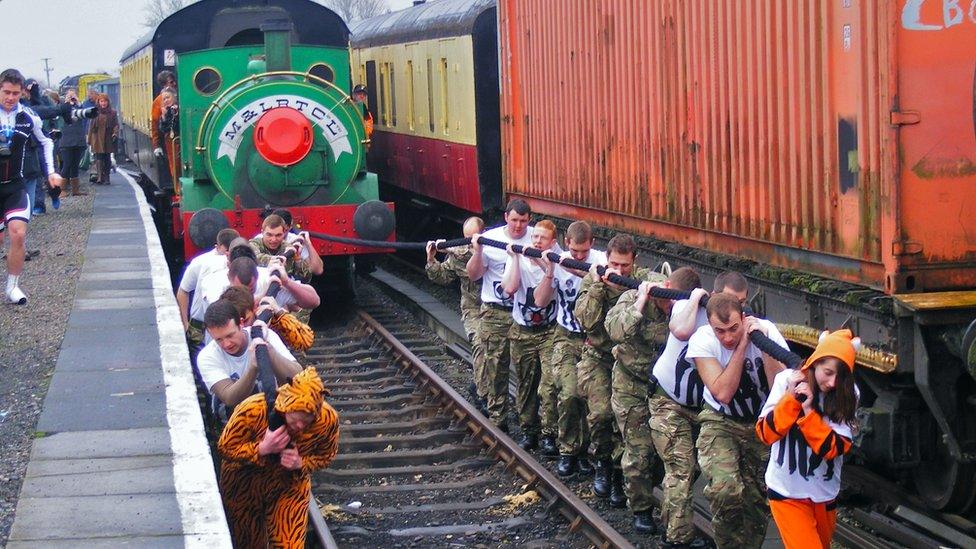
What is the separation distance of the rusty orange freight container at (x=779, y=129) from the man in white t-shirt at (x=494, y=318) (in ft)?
4.38

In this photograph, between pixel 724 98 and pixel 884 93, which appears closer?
pixel 884 93

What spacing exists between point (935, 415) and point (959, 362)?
307 mm

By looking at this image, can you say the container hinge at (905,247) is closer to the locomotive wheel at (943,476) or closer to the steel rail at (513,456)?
the locomotive wheel at (943,476)

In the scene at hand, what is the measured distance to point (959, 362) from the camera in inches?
281

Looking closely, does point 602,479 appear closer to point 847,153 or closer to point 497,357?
point 497,357

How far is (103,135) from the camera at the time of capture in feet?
87.2

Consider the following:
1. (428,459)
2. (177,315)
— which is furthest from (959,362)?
(177,315)

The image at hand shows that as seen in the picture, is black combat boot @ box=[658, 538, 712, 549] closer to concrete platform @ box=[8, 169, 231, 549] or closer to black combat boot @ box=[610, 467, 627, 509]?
black combat boot @ box=[610, 467, 627, 509]

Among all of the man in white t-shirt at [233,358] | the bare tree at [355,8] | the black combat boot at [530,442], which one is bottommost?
the black combat boot at [530,442]

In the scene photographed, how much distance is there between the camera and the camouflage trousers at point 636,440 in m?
7.92

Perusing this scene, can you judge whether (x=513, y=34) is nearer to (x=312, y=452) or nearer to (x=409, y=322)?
(x=409, y=322)

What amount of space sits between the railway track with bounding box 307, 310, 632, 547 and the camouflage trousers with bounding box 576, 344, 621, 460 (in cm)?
40

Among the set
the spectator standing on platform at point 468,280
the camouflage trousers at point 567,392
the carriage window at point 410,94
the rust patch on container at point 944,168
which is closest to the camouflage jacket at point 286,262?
the spectator standing on platform at point 468,280

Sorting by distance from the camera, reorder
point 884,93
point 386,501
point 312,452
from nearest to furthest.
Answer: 1. point 312,452
2. point 884,93
3. point 386,501
